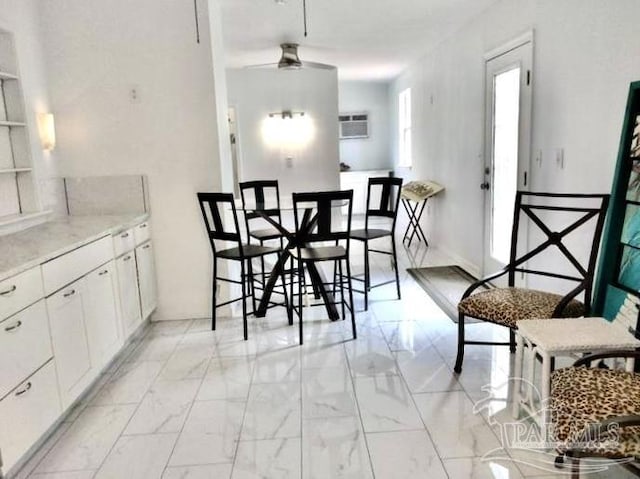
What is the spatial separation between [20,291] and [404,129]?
718cm

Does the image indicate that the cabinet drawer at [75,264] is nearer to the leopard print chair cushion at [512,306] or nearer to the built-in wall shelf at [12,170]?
the built-in wall shelf at [12,170]

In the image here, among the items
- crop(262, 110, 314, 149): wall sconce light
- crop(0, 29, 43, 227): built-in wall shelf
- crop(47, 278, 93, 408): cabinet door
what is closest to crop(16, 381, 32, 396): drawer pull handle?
crop(47, 278, 93, 408): cabinet door

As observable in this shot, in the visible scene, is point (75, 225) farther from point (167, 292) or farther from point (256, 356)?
point (256, 356)

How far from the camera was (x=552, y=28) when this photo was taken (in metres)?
3.27

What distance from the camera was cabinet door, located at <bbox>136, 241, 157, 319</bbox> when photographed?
11.7 feet

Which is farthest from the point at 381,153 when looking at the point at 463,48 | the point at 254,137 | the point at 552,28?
the point at 552,28

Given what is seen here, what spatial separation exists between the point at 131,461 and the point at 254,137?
5408mm

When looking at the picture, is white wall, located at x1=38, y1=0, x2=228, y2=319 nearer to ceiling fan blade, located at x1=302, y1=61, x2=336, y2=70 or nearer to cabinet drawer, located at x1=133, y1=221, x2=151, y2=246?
cabinet drawer, located at x1=133, y1=221, x2=151, y2=246

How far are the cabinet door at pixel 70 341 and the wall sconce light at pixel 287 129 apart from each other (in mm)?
4648

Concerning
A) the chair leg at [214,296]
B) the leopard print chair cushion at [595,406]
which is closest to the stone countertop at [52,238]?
the chair leg at [214,296]

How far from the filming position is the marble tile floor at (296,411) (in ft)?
6.82

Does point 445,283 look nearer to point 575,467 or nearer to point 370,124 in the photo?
point 575,467

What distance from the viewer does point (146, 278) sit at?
3.67m

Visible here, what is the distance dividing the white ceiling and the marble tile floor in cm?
269
